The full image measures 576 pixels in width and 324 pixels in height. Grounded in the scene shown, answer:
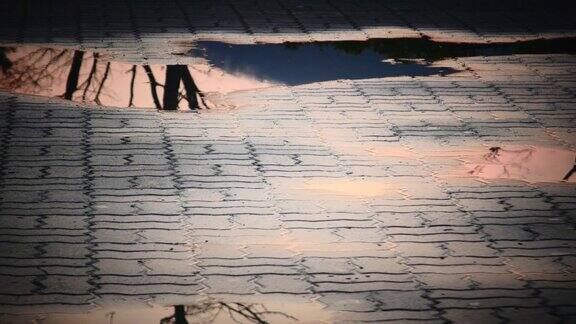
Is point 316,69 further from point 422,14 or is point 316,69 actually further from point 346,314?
point 346,314

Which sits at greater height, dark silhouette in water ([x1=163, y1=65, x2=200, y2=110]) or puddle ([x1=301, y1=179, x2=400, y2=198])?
dark silhouette in water ([x1=163, y1=65, x2=200, y2=110])

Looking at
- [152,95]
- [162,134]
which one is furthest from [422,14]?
[162,134]

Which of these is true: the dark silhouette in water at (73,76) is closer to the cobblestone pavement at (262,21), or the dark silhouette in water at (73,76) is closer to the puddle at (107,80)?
the puddle at (107,80)

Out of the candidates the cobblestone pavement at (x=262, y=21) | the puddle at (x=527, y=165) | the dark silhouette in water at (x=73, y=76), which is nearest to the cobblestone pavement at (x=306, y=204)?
the puddle at (x=527, y=165)

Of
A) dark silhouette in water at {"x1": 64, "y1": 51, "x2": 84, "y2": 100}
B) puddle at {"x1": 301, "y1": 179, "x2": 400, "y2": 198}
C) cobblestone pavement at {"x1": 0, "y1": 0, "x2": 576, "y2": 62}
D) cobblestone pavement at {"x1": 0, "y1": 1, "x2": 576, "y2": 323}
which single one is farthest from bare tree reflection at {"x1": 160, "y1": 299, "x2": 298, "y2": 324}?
cobblestone pavement at {"x1": 0, "y1": 0, "x2": 576, "y2": 62}

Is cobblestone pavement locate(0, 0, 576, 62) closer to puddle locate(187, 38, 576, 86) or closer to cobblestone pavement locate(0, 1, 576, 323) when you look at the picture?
puddle locate(187, 38, 576, 86)

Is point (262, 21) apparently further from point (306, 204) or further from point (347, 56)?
point (306, 204)

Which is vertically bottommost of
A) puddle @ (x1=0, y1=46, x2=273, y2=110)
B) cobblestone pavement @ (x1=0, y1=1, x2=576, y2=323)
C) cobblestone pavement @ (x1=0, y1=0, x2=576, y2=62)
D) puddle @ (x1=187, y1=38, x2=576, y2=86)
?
cobblestone pavement @ (x1=0, y1=1, x2=576, y2=323)
